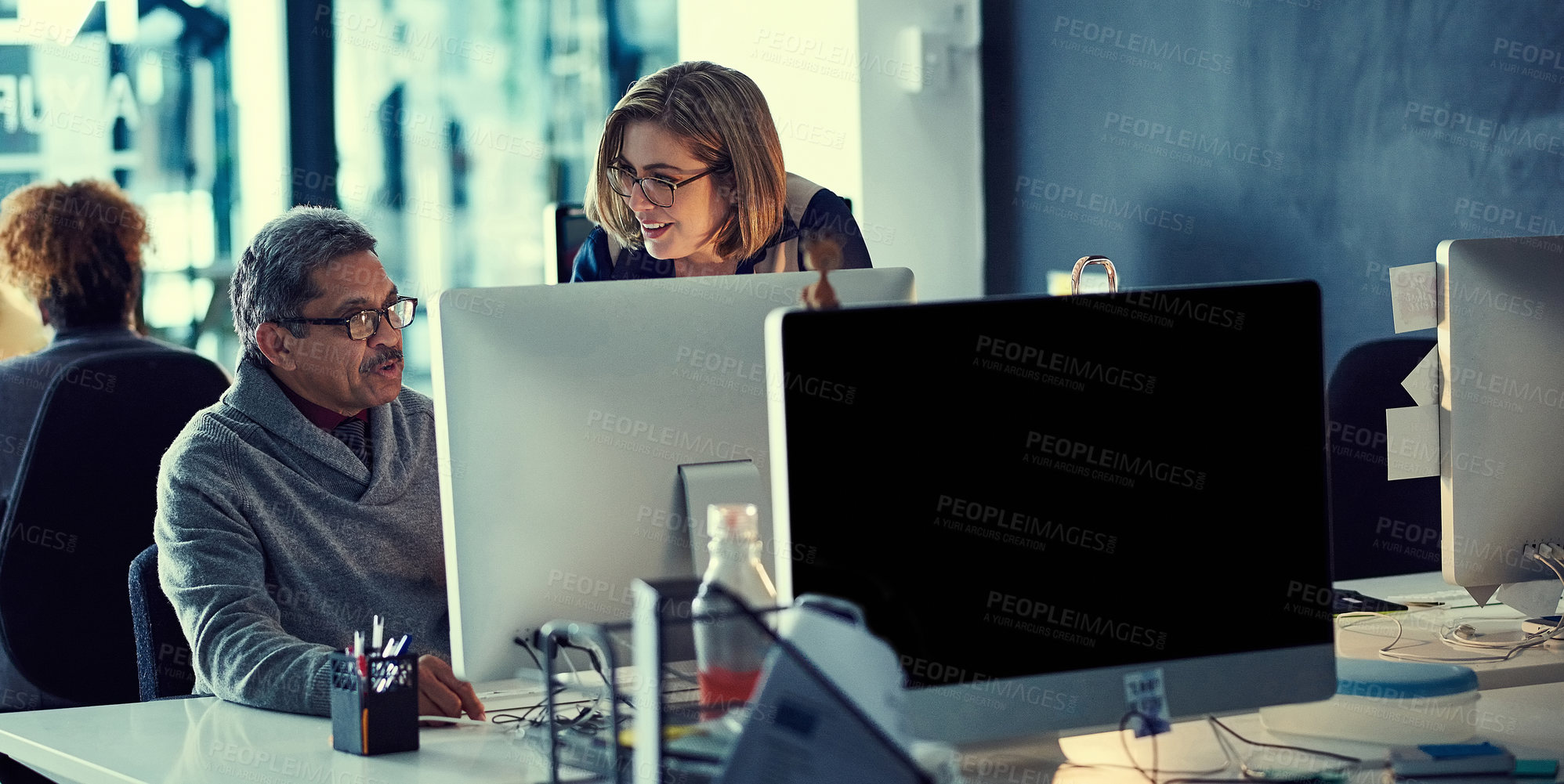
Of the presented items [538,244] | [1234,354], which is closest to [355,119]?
[538,244]

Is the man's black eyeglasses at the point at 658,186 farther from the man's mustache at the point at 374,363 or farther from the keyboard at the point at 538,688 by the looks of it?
the keyboard at the point at 538,688

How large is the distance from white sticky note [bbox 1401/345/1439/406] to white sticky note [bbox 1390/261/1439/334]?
0.04 meters

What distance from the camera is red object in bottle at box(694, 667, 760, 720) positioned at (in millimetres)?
1119

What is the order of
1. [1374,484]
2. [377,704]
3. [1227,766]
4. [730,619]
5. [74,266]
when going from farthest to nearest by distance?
[74,266], [1374,484], [377,704], [1227,766], [730,619]

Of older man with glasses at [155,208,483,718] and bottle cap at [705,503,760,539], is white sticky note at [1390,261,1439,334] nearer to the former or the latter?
bottle cap at [705,503,760,539]

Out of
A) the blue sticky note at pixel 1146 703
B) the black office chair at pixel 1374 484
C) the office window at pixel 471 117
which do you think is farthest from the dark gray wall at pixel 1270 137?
the blue sticky note at pixel 1146 703

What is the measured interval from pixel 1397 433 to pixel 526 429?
36.0 inches

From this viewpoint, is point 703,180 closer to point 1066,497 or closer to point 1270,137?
point 1066,497

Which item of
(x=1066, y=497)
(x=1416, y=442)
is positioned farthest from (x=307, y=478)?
(x=1416, y=442)

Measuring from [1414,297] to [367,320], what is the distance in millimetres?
1229

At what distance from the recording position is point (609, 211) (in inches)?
99.6

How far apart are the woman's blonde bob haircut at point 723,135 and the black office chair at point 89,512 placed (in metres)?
0.80

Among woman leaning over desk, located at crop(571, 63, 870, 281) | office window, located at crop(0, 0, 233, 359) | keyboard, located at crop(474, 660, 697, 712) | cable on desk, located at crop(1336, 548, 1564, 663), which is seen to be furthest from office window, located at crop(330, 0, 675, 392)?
cable on desk, located at crop(1336, 548, 1564, 663)

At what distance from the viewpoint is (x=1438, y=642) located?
1823 millimetres
